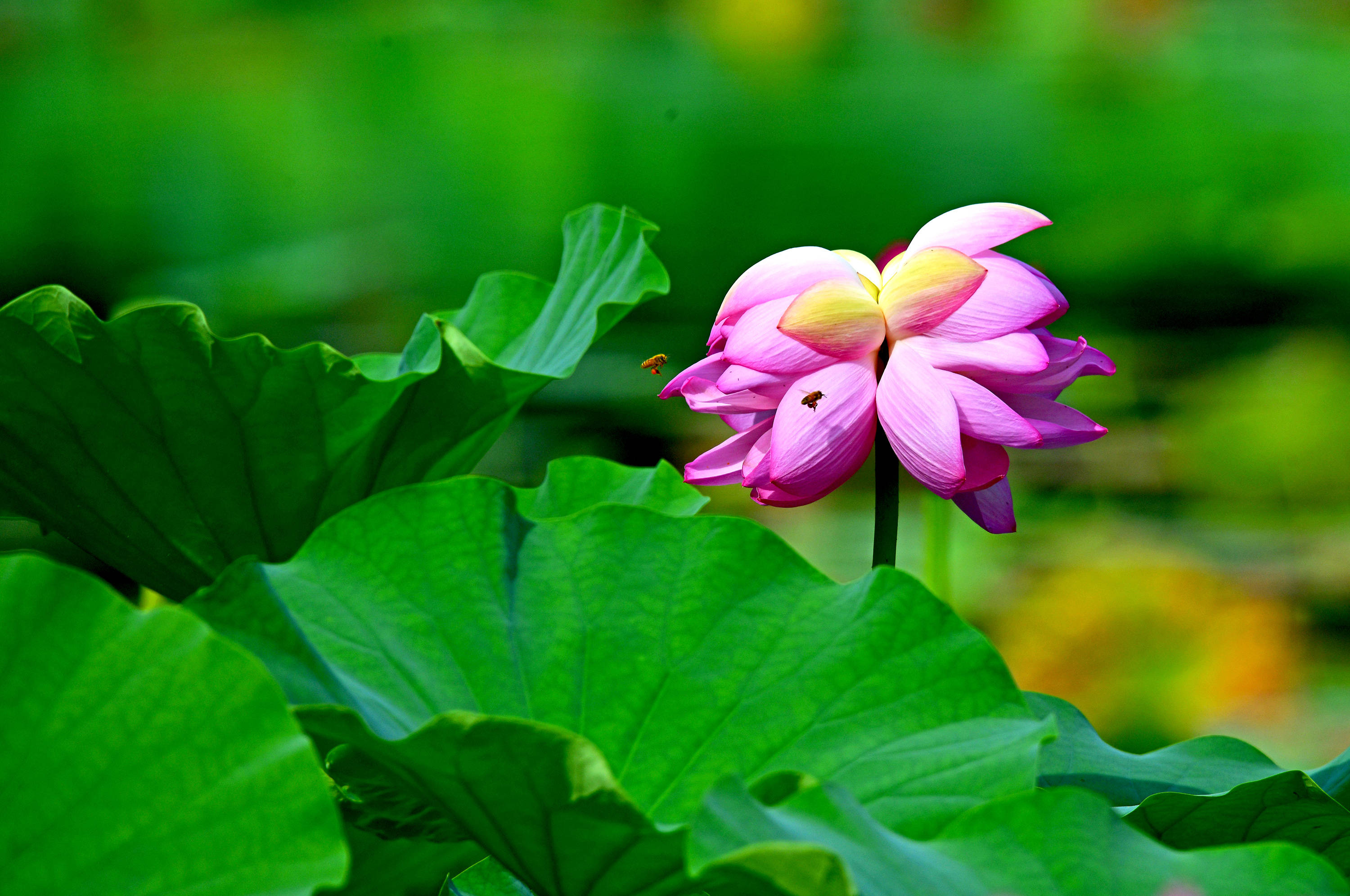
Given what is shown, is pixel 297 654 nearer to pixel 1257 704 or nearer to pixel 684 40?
pixel 684 40

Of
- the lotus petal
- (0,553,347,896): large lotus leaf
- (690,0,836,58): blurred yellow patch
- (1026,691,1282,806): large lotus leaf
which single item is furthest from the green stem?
(690,0,836,58): blurred yellow patch

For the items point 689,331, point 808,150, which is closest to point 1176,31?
point 808,150

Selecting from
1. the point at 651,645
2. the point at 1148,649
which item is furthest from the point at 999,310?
the point at 1148,649

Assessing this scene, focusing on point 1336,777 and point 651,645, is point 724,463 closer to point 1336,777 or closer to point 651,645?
point 651,645

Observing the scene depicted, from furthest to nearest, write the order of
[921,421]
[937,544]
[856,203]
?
[856,203]
[937,544]
[921,421]

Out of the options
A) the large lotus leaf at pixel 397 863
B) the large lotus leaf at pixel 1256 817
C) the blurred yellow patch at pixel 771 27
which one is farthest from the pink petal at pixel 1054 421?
the blurred yellow patch at pixel 771 27

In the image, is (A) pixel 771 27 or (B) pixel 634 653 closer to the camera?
(B) pixel 634 653

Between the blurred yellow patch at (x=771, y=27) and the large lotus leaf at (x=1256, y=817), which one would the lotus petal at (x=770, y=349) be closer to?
the large lotus leaf at (x=1256, y=817)
